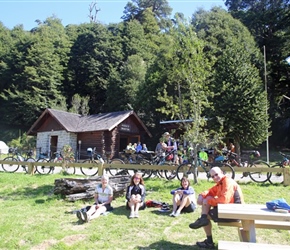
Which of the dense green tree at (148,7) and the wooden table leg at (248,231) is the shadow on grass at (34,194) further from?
the dense green tree at (148,7)

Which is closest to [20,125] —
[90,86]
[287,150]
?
[90,86]

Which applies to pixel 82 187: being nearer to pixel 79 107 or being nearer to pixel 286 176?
pixel 286 176

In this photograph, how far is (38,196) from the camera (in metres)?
8.49

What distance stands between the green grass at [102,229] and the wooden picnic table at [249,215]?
2.87 feet

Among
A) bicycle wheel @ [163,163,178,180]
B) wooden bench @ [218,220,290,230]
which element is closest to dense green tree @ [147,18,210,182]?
bicycle wheel @ [163,163,178,180]

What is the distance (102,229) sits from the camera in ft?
17.6

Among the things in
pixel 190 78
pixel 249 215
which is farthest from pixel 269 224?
pixel 190 78

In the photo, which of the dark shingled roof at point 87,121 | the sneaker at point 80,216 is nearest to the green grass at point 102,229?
the sneaker at point 80,216

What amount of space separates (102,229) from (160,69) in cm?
2457

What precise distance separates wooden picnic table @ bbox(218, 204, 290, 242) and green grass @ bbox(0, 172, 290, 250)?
0.87m

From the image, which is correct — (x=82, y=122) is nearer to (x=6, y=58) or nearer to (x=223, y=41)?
(x=223, y=41)

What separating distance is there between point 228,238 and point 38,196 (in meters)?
5.74

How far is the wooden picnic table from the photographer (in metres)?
3.70

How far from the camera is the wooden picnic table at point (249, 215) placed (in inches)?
146
